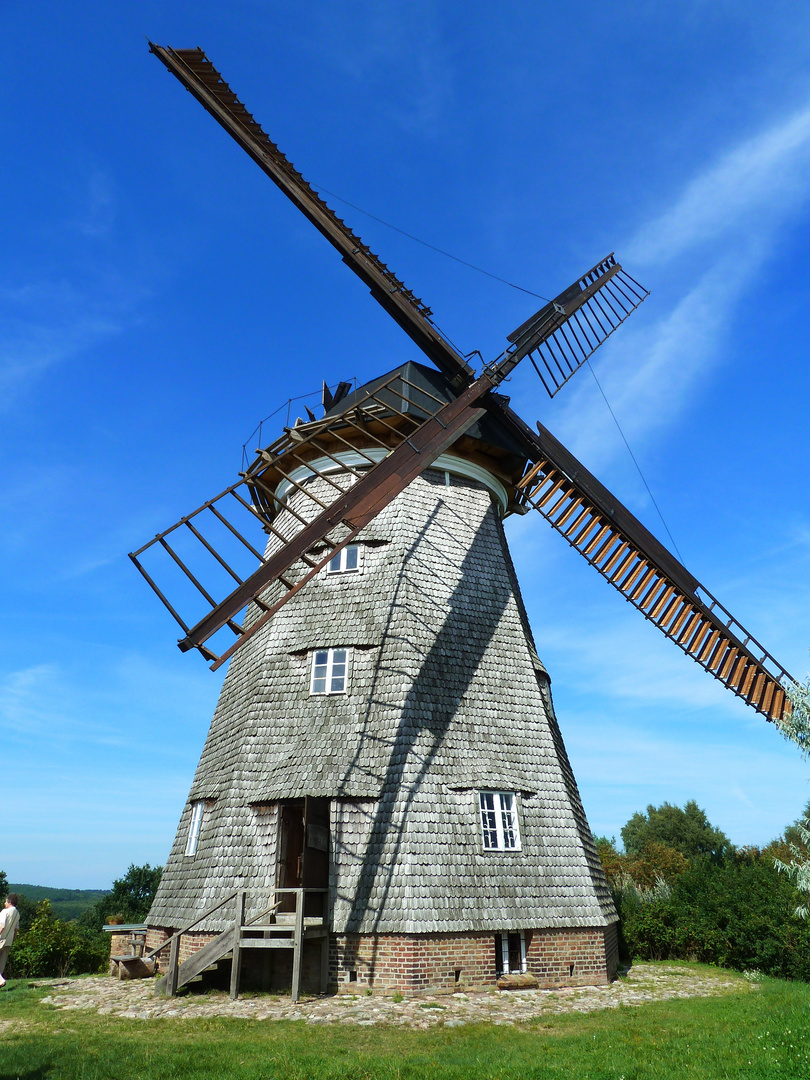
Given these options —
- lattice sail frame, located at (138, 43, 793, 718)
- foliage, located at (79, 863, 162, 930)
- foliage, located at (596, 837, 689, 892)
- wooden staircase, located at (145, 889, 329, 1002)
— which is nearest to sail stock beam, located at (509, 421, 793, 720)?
lattice sail frame, located at (138, 43, 793, 718)

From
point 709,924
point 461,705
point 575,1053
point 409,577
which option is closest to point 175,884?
point 461,705

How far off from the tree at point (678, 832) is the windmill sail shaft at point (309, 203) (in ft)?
165

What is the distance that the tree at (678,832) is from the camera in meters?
55.3

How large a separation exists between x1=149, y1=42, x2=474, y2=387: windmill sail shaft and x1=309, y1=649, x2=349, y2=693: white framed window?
6.61 meters

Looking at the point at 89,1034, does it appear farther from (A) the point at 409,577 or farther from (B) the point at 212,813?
(A) the point at 409,577

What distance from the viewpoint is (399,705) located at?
40.7 ft

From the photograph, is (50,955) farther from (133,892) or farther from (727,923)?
(133,892)

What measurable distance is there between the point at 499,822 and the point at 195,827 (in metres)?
5.47

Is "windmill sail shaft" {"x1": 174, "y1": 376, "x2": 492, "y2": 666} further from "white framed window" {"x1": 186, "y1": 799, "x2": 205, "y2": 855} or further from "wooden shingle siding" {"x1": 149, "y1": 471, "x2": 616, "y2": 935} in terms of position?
"white framed window" {"x1": 186, "y1": 799, "x2": 205, "y2": 855}

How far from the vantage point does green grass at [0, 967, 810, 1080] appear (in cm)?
664

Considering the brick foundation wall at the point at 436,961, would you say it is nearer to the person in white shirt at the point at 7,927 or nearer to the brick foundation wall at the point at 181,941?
the brick foundation wall at the point at 181,941

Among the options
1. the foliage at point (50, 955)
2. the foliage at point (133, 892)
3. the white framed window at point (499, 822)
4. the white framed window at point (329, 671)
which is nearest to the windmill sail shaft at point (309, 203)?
the white framed window at point (329, 671)

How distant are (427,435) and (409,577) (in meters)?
2.75

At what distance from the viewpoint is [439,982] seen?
10.7 m
